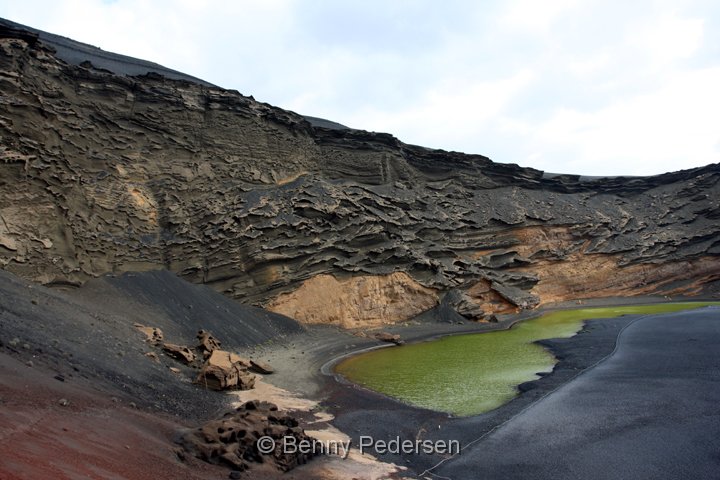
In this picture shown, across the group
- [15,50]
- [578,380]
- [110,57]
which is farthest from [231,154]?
[578,380]

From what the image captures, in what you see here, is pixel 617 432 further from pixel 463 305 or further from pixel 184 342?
pixel 463 305

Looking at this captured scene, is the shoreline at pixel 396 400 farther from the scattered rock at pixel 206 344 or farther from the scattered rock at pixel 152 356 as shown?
the scattered rock at pixel 152 356

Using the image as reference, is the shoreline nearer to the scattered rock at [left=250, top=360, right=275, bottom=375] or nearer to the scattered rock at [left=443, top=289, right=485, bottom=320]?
the scattered rock at [left=250, top=360, right=275, bottom=375]

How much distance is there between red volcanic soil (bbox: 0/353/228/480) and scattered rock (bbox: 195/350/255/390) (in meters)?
4.21

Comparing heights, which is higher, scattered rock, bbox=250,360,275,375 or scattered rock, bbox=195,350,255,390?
scattered rock, bbox=195,350,255,390

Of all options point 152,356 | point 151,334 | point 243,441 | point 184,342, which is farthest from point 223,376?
point 184,342

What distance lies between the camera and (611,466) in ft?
26.0

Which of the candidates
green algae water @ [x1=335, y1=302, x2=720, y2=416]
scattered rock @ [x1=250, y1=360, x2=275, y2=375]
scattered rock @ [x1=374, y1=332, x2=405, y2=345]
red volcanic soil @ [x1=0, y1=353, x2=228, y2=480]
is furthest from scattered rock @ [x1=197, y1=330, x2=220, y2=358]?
scattered rock @ [x1=374, y1=332, x2=405, y2=345]

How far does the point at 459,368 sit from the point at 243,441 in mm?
11751

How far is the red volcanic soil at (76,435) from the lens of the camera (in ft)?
15.3

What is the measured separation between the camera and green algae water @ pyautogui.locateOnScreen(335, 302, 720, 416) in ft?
44.9

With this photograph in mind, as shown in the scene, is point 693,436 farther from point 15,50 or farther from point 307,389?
point 15,50

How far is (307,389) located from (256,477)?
26.3 feet

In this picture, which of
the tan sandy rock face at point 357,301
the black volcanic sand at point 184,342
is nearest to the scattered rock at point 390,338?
the black volcanic sand at point 184,342
